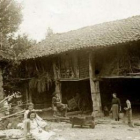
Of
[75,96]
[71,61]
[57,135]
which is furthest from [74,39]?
[57,135]

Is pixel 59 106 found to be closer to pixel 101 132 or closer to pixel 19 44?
pixel 101 132

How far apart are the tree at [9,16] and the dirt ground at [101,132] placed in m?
14.1

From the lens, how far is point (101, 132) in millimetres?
12961

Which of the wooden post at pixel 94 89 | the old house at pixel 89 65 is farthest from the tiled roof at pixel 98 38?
the wooden post at pixel 94 89

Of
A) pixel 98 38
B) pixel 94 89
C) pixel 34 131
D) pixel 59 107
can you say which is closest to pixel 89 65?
pixel 94 89

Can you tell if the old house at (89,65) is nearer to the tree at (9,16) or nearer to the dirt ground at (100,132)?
the dirt ground at (100,132)

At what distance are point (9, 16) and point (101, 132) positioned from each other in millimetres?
17281

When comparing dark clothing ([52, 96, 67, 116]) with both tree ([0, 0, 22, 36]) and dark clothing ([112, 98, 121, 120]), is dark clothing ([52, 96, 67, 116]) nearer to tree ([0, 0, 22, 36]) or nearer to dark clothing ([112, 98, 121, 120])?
dark clothing ([112, 98, 121, 120])

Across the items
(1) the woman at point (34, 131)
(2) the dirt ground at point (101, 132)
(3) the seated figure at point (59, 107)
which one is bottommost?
(2) the dirt ground at point (101, 132)

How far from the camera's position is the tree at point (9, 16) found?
84.7 feet

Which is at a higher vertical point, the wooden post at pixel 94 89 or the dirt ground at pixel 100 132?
the wooden post at pixel 94 89

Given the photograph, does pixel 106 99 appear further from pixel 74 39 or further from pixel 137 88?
pixel 74 39

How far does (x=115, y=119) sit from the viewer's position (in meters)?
15.5

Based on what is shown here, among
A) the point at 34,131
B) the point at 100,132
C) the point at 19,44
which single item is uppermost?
the point at 19,44
